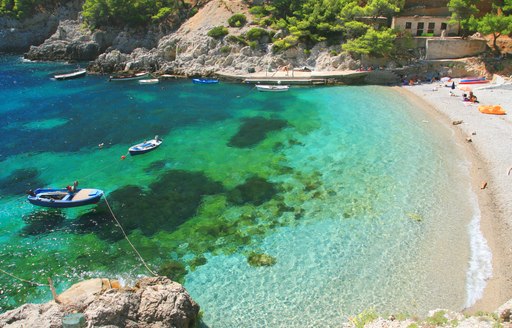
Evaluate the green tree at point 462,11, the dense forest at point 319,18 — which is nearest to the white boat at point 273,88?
the dense forest at point 319,18

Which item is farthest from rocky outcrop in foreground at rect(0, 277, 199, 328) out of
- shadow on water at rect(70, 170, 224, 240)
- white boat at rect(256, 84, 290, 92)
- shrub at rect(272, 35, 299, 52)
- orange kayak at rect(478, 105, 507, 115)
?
shrub at rect(272, 35, 299, 52)

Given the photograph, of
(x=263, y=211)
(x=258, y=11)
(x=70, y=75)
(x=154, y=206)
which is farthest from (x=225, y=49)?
(x=263, y=211)

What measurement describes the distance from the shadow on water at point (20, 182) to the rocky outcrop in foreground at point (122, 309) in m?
20.2

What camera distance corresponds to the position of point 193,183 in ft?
110

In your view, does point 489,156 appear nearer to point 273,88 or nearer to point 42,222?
point 273,88

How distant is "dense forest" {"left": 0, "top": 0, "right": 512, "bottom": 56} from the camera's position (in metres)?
57.5

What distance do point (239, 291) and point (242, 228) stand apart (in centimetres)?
622

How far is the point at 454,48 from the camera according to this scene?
58469 millimetres

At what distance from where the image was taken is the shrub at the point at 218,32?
69.9 m

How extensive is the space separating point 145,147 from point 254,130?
1305cm

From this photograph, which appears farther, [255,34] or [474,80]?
[255,34]

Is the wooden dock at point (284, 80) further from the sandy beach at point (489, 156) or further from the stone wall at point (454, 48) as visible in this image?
the stone wall at point (454, 48)

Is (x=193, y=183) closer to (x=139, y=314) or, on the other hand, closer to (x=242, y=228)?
(x=242, y=228)

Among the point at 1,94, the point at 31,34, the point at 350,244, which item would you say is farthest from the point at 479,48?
the point at 31,34
